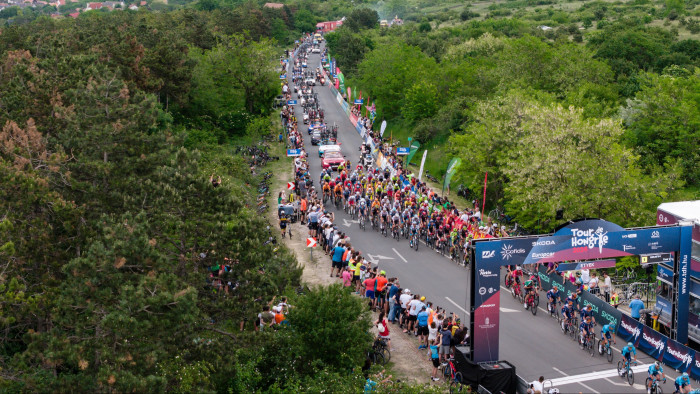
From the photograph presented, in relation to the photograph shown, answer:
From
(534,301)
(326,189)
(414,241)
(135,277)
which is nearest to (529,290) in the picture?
(534,301)

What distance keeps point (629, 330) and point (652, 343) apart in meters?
1.11

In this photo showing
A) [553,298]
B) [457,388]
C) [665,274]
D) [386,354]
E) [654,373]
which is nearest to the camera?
[457,388]

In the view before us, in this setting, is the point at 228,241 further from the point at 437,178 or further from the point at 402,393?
the point at 437,178

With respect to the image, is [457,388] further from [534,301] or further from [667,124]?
[667,124]

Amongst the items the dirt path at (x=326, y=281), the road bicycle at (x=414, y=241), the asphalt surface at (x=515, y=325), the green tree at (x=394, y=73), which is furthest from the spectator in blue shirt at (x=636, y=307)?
the green tree at (x=394, y=73)

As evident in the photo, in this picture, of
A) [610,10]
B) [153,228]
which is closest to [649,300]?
[153,228]

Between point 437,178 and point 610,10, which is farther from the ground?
point 610,10

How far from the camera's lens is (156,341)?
20.3 metres

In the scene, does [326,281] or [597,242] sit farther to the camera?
[326,281]

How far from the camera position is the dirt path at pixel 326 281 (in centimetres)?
2386

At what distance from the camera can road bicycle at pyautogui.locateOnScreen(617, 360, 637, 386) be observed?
22516 mm

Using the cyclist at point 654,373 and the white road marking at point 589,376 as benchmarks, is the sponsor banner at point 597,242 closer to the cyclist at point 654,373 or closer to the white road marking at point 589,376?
the white road marking at point 589,376

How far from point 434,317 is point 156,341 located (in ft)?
30.3

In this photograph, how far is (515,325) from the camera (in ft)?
88.7
